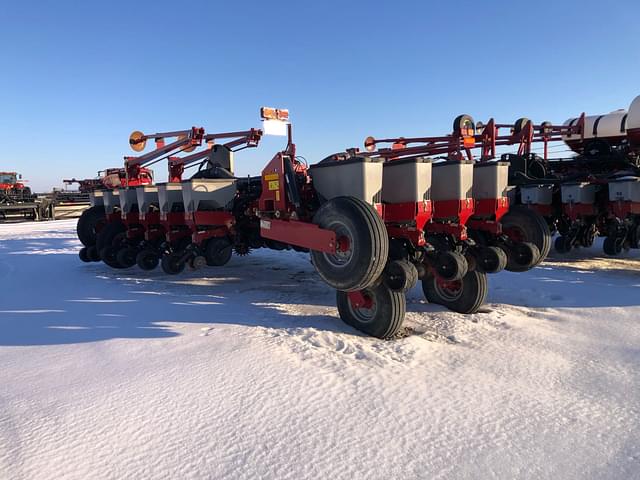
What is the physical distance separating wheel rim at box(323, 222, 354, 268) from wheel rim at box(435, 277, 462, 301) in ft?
5.47

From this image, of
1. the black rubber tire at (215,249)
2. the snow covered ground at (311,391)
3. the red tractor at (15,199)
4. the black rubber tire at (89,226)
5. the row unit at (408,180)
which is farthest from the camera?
the red tractor at (15,199)

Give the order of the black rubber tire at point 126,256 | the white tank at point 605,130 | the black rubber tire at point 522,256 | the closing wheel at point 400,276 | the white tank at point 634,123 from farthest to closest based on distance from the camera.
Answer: the white tank at point 605,130, the white tank at point 634,123, the black rubber tire at point 126,256, the black rubber tire at point 522,256, the closing wheel at point 400,276

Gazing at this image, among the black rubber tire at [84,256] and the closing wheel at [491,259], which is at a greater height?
the closing wheel at [491,259]

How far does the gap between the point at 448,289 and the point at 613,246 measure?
539cm

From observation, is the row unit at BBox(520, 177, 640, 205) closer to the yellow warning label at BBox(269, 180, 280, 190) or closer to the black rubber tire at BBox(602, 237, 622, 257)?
the black rubber tire at BBox(602, 237, 622, 257)

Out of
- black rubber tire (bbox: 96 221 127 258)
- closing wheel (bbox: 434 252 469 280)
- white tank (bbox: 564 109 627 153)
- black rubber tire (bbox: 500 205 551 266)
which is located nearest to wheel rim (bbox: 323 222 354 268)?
closing wheel (bbox: 434 252 469 280)

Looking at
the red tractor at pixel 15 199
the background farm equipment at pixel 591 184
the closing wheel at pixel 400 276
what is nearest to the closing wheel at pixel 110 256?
the closing wheel at pixel 400 276

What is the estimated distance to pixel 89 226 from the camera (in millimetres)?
9055

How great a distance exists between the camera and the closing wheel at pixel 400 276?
150 inches

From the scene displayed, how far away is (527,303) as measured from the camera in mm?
5348

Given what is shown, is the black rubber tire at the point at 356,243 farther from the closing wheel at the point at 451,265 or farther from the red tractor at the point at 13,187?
the red tractor at the point at 13,187

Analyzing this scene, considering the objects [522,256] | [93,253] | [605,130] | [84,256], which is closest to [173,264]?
[93,253]

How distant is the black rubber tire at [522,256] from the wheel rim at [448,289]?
61 centimetres

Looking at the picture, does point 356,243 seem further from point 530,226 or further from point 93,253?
point 93,253
